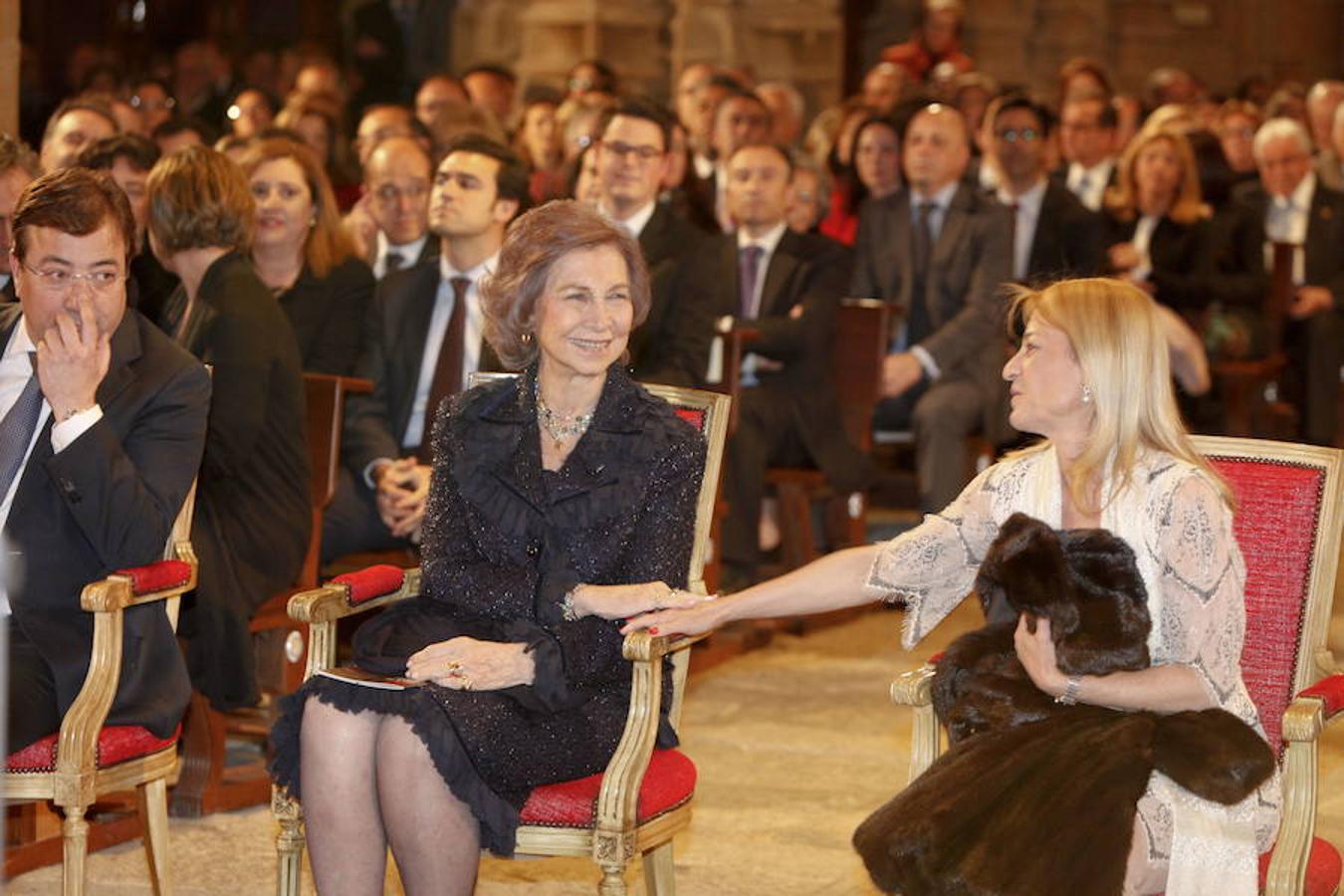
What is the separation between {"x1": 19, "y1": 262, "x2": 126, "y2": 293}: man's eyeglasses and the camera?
12.3 feet

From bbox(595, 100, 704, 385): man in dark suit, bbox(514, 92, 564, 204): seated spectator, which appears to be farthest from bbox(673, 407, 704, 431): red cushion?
bbox(514, 92, 564, 204): seated spectator

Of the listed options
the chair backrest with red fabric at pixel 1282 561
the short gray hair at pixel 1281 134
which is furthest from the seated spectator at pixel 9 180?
the short gray hair at pixel 1281 134

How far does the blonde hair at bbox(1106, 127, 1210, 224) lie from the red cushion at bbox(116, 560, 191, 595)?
529 centimetres

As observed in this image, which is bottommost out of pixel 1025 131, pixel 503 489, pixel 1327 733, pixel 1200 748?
pixel 1327 733

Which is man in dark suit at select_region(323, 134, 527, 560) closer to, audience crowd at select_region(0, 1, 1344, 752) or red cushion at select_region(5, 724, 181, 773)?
audience crowd at select_region(0, 1, 1344, 752)

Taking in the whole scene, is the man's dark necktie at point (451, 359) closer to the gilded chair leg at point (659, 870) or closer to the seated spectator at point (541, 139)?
the gilded chair leg at point (659, 870)

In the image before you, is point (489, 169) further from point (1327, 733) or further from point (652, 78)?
point (652, 78)

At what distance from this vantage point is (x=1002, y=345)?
702 cm

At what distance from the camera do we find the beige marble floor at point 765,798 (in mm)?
4336

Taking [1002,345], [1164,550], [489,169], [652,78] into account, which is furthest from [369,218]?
[652,78]

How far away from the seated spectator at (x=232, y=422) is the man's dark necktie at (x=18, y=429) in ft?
2.75

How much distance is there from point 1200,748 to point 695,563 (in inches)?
41.0

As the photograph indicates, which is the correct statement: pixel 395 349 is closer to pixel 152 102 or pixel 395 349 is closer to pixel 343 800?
pixel 343 800

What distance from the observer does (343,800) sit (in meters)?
3.36
